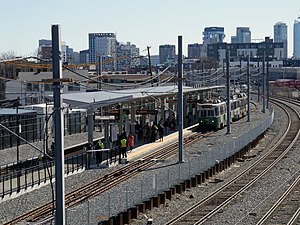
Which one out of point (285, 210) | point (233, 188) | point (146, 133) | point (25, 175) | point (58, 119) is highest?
point (58, 119)

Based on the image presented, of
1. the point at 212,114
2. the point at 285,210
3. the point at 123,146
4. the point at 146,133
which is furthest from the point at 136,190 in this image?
the point at 212,114

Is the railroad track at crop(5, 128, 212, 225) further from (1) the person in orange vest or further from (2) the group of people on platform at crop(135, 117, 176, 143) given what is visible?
(2) the group of people on platform at crop(135, 117, 176, 143)

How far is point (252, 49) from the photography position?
17888cm

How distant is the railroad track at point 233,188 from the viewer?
19138mm

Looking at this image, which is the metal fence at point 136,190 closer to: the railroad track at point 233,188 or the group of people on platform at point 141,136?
the railroad track at point 233,188

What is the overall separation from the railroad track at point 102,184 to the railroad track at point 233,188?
356 centimetres

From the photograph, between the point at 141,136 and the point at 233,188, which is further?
the point at 141,136

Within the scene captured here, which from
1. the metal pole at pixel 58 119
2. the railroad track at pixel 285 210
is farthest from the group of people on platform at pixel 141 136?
the metal pole at pixel 58 119

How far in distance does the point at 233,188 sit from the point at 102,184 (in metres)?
5.09

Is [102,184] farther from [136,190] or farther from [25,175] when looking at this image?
[25,175]

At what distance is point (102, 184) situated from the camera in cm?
2361

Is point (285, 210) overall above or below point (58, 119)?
below

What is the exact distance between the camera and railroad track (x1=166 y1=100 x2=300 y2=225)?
19.1 metres

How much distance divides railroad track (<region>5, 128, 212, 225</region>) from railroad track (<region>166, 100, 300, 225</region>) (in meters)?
3.56
